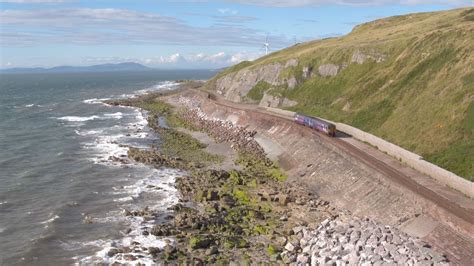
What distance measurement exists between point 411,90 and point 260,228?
134ft

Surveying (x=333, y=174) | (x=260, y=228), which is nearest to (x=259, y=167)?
(x=333, y=174)

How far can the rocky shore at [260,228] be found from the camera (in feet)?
120

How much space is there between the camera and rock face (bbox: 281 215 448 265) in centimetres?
3422

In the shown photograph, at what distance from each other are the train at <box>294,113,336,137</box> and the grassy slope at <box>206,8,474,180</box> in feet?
21.4

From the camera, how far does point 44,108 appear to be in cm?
14650

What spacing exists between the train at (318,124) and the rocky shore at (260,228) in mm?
9520

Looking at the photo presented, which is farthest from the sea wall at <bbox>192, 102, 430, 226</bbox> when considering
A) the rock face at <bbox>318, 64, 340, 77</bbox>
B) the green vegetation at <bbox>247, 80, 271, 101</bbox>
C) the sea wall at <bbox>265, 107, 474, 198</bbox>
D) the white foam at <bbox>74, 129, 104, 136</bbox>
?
the white foam at <bbox>74, 129, 104, 136</bbox>

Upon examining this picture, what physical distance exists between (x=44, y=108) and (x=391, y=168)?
4848 inches

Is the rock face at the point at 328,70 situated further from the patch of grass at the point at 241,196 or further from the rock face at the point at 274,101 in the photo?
the patch of grass at the point at 241,196

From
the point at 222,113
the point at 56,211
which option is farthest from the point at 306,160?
the point at 222,113

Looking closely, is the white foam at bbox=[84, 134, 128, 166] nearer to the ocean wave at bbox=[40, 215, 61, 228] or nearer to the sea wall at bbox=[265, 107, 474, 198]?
the ocean wave at bbox=[40, 215, 61, 228]

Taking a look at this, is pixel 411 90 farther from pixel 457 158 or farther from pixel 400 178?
pixel 400 178

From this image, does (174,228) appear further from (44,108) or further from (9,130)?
(44,108)

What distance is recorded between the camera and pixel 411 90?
2859 inches
